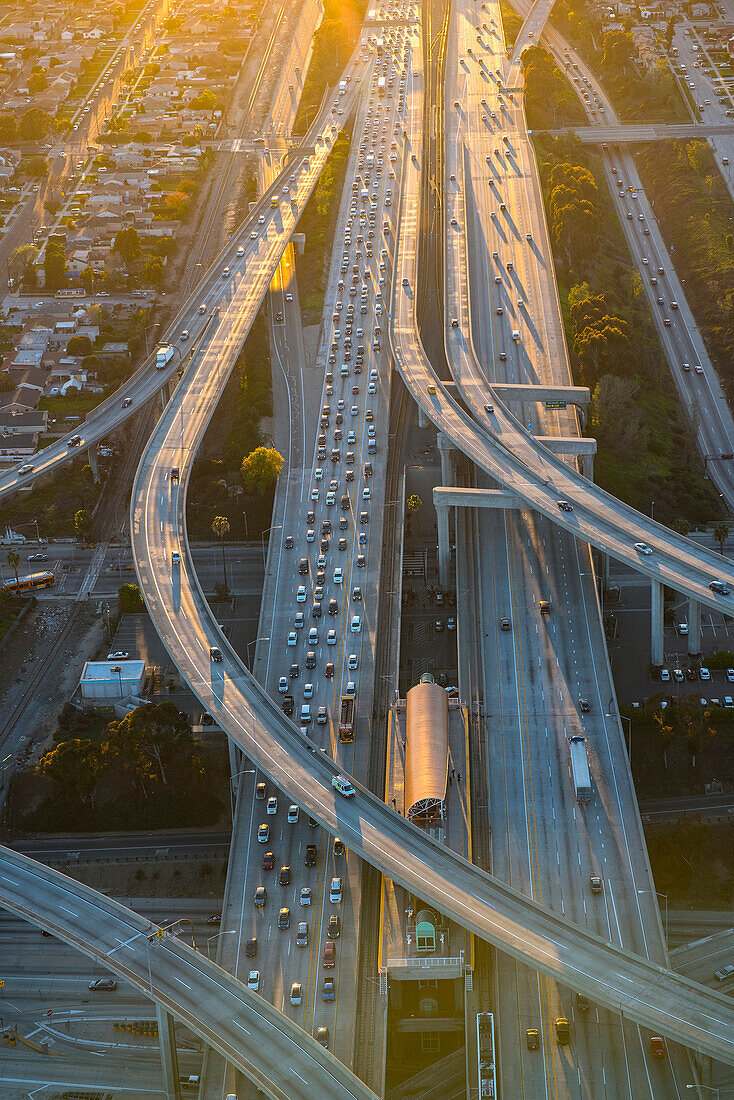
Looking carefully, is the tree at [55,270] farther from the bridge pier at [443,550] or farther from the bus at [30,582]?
the bridge pier at [443,550]

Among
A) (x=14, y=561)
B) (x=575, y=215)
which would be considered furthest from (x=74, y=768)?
(x=575, y=215)

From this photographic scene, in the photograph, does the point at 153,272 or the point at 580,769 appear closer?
the point at 580,769

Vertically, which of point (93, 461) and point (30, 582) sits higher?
point (93, 461)

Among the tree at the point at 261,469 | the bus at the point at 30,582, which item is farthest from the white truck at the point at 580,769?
the bus at the point at 30,582

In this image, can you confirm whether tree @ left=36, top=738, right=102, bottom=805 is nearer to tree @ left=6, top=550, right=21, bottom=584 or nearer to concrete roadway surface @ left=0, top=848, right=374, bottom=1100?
concrete roadway surface @ left=0, top=848, right=374, bottom=1100

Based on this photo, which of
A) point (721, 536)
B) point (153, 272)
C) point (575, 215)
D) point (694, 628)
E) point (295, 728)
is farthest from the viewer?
point (153, 272)

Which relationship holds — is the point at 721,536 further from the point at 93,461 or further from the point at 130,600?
the point at 93,461
